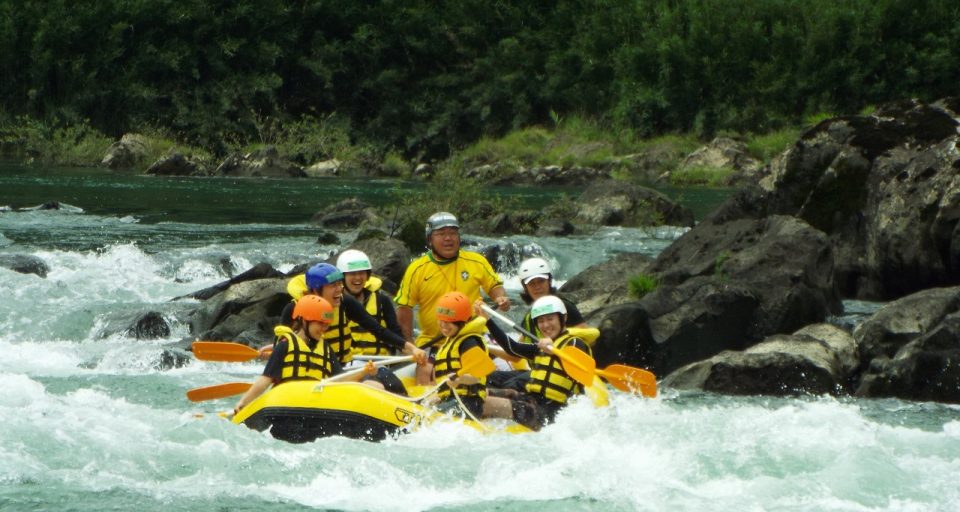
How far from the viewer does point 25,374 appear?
11297 millimetres

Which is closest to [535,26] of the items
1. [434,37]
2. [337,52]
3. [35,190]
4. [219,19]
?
[434,37]

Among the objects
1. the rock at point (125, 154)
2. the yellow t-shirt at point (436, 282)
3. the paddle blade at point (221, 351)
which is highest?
the yellow t-shirt at point (436, 282)

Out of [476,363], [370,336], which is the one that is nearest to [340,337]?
[370,336]

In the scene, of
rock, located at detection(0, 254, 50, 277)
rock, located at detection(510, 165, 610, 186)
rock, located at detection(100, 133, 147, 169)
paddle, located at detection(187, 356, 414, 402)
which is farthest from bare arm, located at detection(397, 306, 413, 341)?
rock, located at detection(100, 133, 147, 169)

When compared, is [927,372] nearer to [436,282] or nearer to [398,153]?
[436,282]

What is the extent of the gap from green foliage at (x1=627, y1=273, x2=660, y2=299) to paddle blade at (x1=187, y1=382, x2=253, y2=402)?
16.6 ft

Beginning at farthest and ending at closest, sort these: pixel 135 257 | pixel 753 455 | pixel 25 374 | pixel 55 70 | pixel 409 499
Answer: pixel 55 70 → pixel 135 257 → pixel 25 374 → pixel 753 455 → pixel 409 499

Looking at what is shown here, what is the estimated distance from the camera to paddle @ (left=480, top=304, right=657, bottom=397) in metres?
8.43

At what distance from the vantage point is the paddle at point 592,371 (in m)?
8.43

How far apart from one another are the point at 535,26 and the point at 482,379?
3664cm

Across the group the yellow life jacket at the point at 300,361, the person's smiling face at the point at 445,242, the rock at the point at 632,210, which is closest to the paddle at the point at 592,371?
the person's smiling face at the point at 445,242

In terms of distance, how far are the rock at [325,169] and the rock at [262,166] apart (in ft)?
3.02

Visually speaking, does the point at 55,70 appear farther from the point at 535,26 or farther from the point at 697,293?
the point at 697,293

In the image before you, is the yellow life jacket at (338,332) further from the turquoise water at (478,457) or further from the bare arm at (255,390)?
the turquoise water at (478,457)
